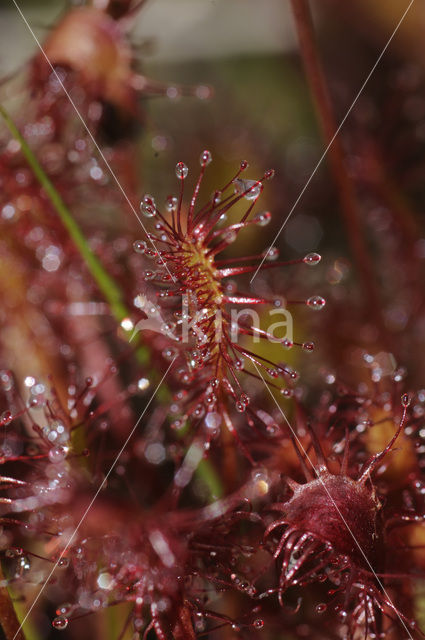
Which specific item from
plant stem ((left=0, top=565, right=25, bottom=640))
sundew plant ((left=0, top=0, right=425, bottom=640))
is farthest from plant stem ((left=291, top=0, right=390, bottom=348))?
plant stem ((left=0, top=565, right=25, bottom=640))

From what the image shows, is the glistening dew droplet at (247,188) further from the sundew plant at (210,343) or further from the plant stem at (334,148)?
the plant stem at (334,148)

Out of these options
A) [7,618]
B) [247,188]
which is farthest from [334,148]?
[7,618]

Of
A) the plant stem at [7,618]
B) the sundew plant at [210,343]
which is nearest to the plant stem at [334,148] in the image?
the sundew plant at [210,343]

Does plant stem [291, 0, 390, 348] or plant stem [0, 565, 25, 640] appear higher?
plant stem [291, 0, 390, 348]

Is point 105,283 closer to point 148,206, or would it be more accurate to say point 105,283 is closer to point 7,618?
point 148,206

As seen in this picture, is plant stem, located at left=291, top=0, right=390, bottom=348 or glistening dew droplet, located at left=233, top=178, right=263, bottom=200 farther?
plant stem, located at left=291, top=0, right=390, bottom=348

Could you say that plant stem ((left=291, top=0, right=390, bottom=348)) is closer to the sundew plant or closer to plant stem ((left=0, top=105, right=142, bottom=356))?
the sundew plant

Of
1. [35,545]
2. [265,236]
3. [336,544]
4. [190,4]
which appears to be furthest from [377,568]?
[190,4]
